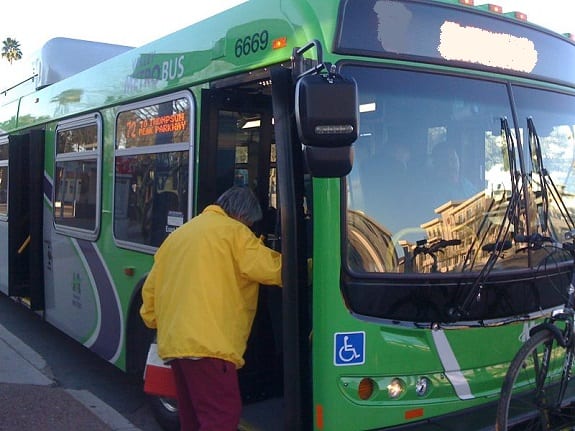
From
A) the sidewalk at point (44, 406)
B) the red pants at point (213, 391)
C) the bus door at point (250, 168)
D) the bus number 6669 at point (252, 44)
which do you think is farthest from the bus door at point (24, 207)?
the red pants at point (213, 391)

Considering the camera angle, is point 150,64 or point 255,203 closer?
point 255,203

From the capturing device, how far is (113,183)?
5.40 metres

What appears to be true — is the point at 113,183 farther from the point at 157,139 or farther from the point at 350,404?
the point at 350,404

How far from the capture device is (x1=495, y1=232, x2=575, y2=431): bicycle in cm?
353

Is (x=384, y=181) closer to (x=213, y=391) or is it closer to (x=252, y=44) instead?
(x=252, y=44)

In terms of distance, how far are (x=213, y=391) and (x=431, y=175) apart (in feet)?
5.29

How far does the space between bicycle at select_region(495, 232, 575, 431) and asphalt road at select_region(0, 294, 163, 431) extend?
268 centimetres

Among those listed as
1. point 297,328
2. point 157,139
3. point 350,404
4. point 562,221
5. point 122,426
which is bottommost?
point 122,426

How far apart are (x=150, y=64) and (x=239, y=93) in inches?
45.0

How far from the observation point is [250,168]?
14.8 ft

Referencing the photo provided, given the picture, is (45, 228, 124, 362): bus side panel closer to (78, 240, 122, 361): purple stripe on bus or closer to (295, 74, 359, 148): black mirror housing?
(78, 240, 122, 361): purple stripe on bus

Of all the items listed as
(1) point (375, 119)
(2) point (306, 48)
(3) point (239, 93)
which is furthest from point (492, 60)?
(3) point (239, 93)

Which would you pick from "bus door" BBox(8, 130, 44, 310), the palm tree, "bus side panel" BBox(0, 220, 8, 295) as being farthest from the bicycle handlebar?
the palm tree

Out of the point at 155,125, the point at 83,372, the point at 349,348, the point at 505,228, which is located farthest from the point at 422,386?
the point at 83,372
